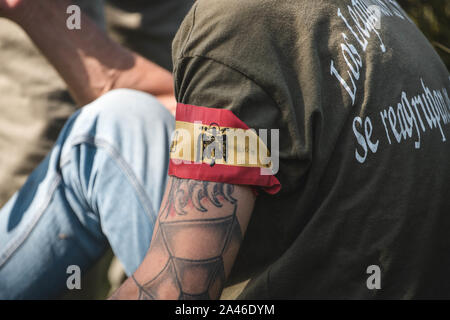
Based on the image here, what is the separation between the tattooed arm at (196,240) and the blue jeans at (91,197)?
1.18ft

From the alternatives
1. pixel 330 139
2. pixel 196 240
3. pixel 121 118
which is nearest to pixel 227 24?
pixel 330 139

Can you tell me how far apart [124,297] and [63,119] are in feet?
4.75

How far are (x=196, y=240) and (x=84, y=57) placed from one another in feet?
3.14

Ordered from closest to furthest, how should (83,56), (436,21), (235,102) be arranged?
(235,102) → (83,56) → (436,21)

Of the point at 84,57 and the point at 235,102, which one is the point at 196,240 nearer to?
the point at 235,102

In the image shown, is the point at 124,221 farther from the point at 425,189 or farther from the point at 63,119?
the point at 63,119

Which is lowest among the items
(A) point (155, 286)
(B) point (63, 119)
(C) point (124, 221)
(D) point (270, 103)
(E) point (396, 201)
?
(B) point (63, 119)

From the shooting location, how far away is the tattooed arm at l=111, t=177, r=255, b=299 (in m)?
1.07

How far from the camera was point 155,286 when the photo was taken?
1103 millimetres

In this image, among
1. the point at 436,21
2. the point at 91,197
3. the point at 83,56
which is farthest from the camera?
the point at 436,21

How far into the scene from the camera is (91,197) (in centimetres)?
147

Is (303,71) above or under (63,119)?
above

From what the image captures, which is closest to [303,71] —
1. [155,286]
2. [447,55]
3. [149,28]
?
[155,286]

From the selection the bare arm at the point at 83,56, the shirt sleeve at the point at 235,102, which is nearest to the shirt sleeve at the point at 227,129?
the shirt sleeve at the point at 235,102
